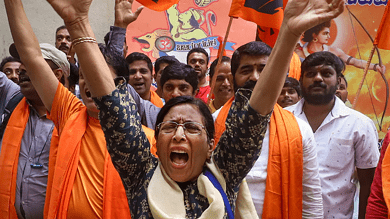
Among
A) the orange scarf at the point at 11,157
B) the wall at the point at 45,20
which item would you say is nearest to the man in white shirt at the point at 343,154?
the orange scarf at the point at 11,157

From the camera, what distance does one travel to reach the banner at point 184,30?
711 cm

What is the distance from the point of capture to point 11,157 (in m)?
2.86

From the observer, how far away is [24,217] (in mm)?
2830

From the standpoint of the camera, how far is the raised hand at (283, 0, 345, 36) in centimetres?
144

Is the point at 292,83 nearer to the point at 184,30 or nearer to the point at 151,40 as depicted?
the point at 184,30

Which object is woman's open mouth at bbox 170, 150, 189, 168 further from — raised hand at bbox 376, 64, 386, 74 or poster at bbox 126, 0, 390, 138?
raised hand at bbox 376, 64, 386, 74

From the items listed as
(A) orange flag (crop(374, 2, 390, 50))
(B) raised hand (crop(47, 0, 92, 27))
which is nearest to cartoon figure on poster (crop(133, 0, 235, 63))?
(A) orange flag (crop(374, 2, 390, 50))

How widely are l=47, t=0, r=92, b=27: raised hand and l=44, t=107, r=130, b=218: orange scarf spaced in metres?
0.94

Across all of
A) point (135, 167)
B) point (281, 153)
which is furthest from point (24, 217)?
point (281, 153)

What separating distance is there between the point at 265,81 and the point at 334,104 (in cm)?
196

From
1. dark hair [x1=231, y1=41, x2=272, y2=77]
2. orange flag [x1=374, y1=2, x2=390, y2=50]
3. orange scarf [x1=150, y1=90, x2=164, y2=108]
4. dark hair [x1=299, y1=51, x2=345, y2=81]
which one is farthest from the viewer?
orange scarf [x1=150, y1=90, x2=164, y2=108]

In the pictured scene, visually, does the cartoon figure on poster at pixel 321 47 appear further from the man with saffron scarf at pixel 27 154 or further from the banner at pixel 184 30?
the man with saffron scarf at pixel 27 154

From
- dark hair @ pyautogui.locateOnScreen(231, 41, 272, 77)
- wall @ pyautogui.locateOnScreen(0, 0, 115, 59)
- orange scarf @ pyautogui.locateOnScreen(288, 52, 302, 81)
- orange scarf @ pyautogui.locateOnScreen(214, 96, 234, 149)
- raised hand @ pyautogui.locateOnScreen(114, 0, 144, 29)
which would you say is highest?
wall @ pyautogui.locateOnScreen(0, 0, 115, 59)

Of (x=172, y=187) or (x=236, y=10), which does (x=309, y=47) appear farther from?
(x=172, y=187)
